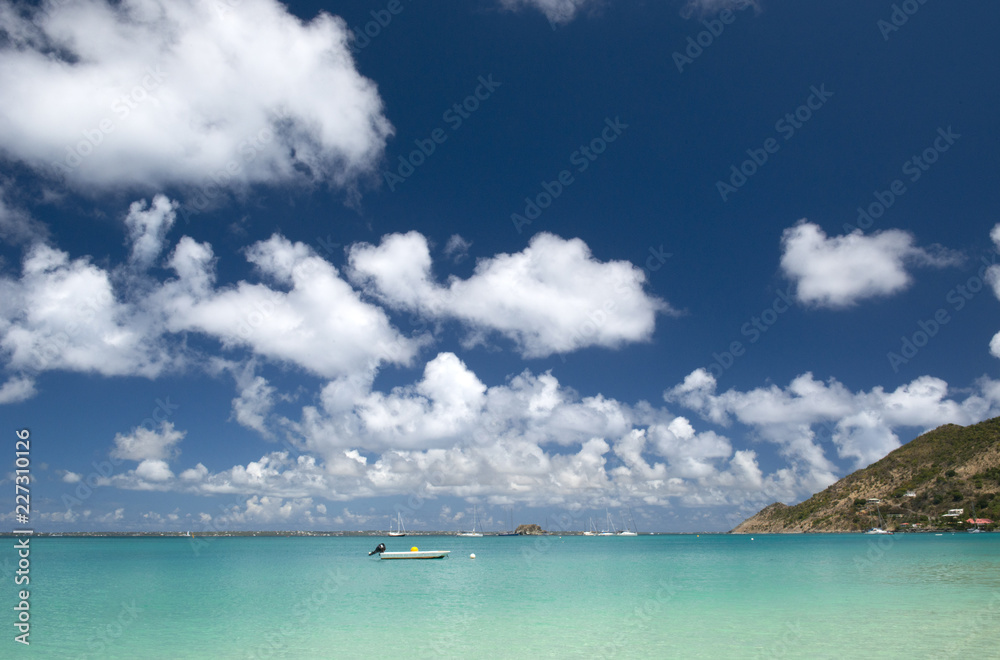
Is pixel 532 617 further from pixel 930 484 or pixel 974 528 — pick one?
pixel 930 484

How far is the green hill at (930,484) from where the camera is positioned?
133125 millimetres

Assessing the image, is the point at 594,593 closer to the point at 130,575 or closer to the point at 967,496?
the point at 130,575

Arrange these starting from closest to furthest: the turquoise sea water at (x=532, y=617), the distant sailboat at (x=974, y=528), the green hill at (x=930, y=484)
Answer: the turquoise sea water at (x=532, y=617)
the distant sailboat at (x=974, y=528)
the green hill at (x=930, y=484)

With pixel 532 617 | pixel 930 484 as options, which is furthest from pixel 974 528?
pixel 532 617

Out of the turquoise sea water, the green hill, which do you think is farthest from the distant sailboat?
the turquoise sea water

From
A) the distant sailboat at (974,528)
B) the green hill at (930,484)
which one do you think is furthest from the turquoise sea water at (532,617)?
the green hill at (930,484)

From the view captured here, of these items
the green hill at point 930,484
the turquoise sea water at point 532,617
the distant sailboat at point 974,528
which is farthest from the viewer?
the green hill at point 930,484

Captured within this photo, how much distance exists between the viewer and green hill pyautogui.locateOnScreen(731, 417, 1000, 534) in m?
133

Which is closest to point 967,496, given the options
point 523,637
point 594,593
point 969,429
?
point 969,429

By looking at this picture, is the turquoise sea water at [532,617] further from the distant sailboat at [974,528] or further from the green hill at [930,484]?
the green hill at [930,484]

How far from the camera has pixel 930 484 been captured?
145m

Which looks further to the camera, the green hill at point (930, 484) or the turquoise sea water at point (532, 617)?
the green hill at point (930, 484)

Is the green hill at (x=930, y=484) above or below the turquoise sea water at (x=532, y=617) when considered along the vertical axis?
below

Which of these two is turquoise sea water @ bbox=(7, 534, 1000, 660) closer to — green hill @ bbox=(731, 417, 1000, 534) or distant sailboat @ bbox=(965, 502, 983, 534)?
distant sailboat @ bbox=(965, 502, 983, 534)
